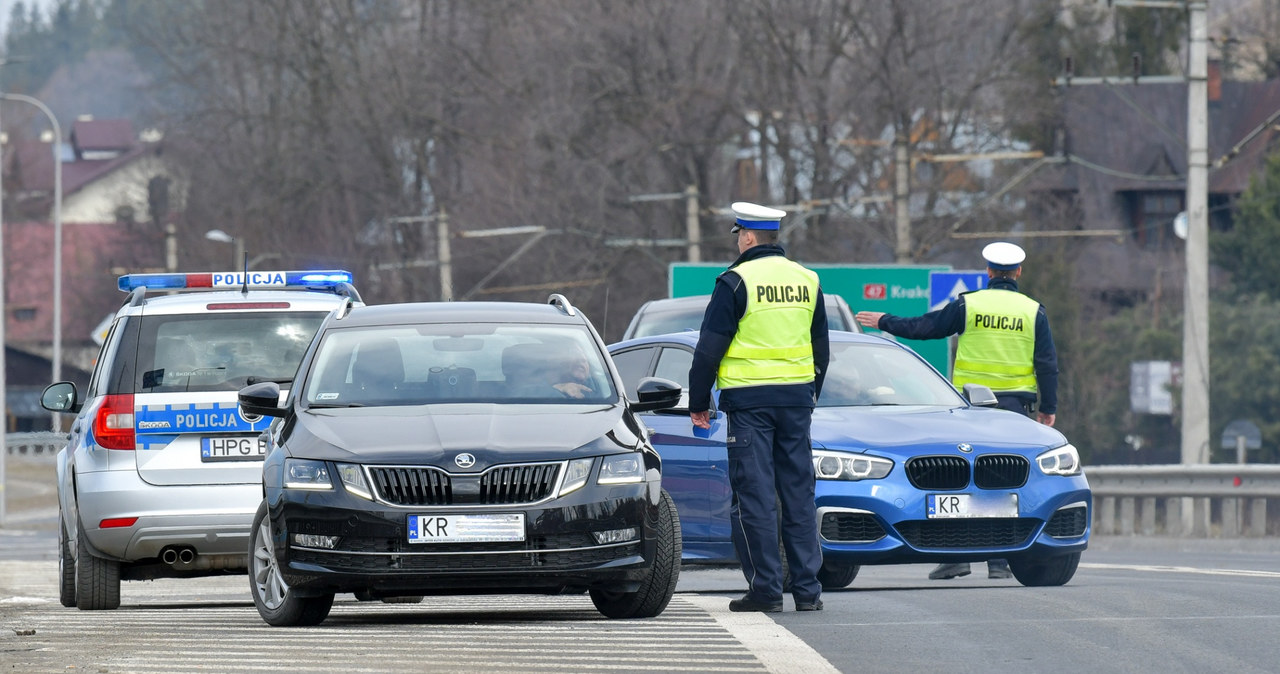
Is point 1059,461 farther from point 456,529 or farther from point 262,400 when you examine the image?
point 262,400

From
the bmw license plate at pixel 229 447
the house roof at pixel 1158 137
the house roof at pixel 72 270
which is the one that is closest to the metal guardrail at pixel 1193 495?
the bmw license plate at pixel 229 447

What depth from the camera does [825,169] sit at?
51.8m

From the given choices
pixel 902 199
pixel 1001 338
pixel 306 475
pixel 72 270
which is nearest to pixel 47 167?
pixel 72 270

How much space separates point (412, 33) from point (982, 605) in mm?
53014

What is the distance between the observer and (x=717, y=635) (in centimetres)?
933

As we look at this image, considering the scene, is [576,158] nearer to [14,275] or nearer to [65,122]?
[14,275]

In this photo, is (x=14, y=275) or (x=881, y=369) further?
(x=14, y=275)

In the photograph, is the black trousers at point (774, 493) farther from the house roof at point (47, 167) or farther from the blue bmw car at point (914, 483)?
the house roof at point (47, 167)

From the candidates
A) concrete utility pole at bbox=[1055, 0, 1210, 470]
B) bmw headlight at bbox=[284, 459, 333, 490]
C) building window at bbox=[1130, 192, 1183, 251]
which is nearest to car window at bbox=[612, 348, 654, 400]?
bmw headlight at bbox=[284, 459, 333, 490]

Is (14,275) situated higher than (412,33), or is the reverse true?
(412,33)

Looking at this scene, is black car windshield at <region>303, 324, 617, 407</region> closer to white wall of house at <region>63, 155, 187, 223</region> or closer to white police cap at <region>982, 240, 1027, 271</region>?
white police cap at <region>982, 240, 1027, 271</region>

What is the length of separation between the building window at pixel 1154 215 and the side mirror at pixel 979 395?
2351 inches

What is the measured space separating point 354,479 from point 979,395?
4.73 metres

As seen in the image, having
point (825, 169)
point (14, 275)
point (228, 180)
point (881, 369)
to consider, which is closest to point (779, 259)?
point (881, 369)
